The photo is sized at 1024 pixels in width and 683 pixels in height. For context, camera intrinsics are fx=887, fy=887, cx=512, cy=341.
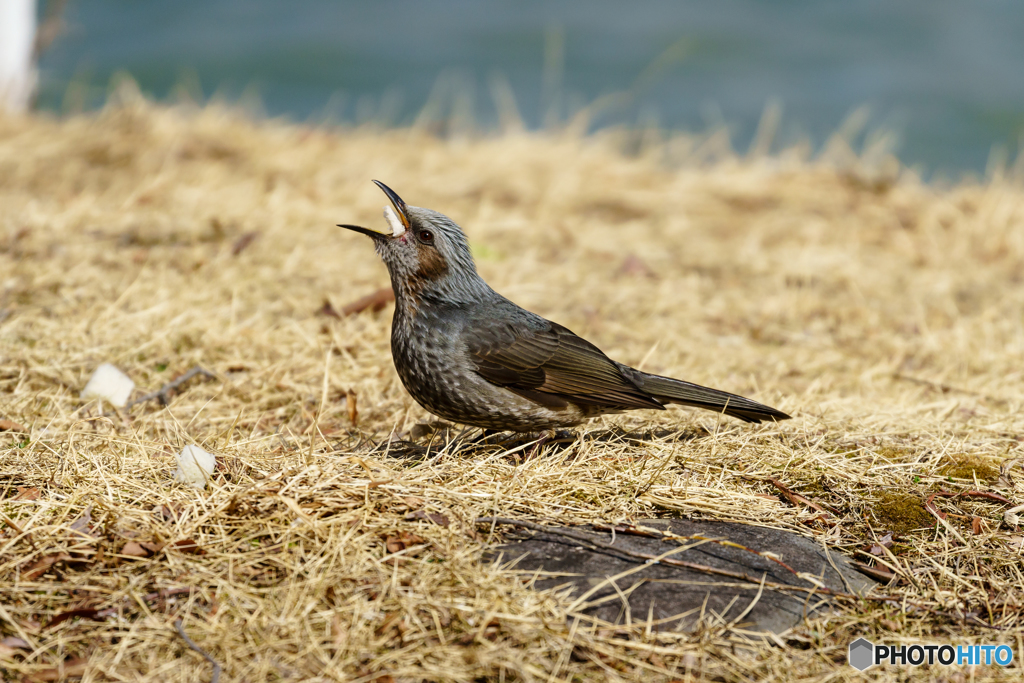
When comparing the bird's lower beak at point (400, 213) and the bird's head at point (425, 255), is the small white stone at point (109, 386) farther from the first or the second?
the bird's lower beak at point (400, 213)

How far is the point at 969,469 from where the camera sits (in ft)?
11.4

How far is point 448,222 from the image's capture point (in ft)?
13.7

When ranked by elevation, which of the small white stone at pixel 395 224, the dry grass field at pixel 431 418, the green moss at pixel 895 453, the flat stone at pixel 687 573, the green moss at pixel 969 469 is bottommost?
the dry grass field at pixel 431 418

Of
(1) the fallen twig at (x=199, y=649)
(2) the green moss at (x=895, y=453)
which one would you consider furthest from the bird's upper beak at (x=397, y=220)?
(2) the green moss at (x=895, y=453)

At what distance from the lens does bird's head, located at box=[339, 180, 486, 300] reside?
13.3ft

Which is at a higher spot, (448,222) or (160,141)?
(448,222)

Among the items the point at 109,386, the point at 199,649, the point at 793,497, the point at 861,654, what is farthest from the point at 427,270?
the point at 861,654

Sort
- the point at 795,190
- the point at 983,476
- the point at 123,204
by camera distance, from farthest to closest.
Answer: the point at 795,190
the point at 123,204
the point at 983,476

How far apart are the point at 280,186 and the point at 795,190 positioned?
509 centimetres

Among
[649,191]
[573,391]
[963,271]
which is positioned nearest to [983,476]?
[573,391]

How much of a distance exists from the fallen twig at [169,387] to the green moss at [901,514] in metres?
3.15

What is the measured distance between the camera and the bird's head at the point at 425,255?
4.06 metres

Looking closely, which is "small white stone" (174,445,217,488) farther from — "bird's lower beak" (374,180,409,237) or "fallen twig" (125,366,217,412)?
"bird's lower beak" (374,180,409,237)

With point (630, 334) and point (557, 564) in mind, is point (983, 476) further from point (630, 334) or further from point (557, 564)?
point (630, 334)
